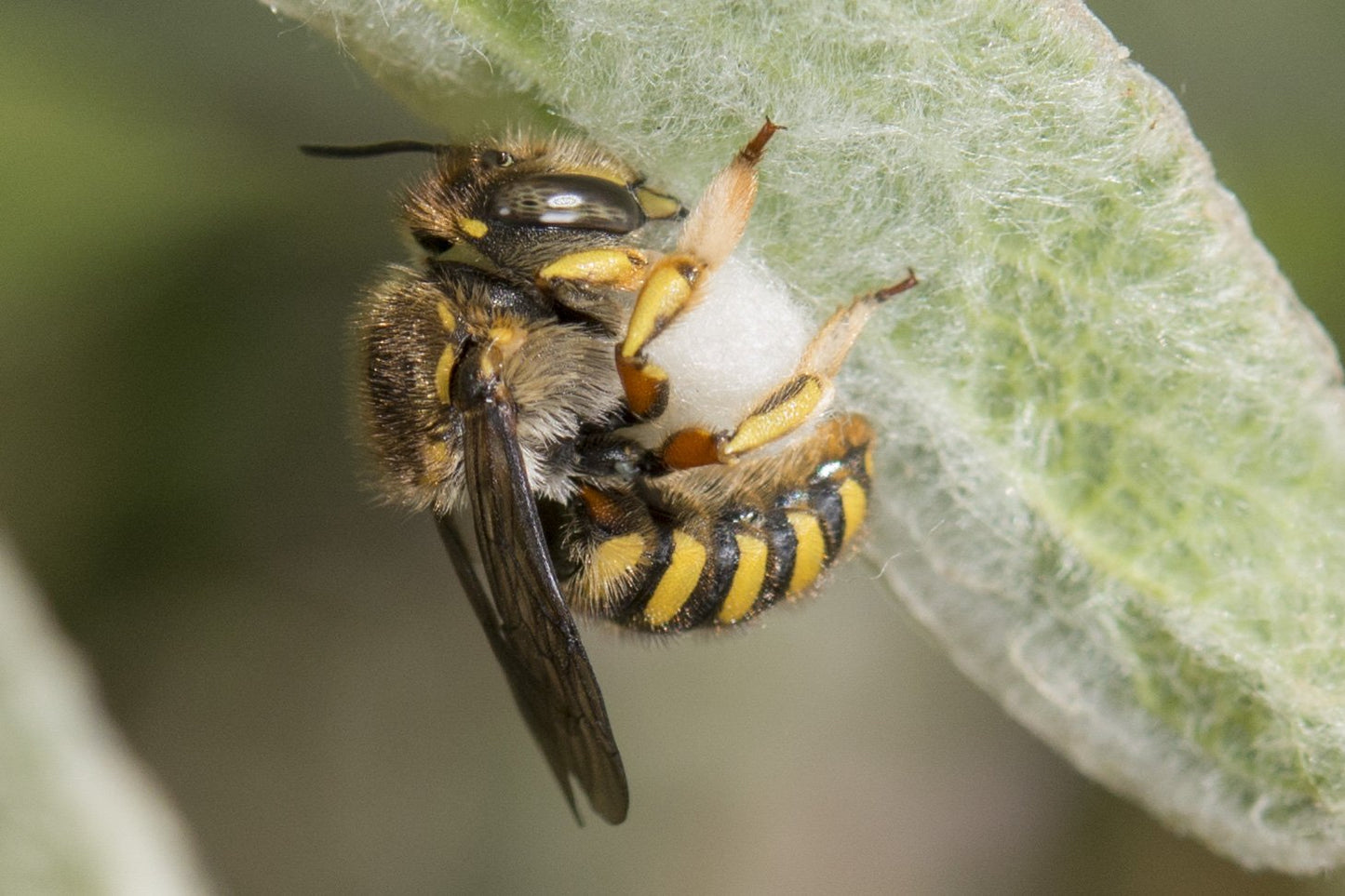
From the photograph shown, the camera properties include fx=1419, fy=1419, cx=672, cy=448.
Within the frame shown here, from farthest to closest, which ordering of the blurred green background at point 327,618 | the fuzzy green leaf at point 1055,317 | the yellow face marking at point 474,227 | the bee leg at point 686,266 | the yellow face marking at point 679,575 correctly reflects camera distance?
the blurred green background at point 327,618 → the yellow face marking at point 679,575 → the yellow face marking at point 474,227 → the bee leg at point 686,266 → the fuzzy green leaf at point 1055,317

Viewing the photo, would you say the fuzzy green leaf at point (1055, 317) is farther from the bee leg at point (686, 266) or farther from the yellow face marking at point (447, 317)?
the yellow face marking at point (447, 317)

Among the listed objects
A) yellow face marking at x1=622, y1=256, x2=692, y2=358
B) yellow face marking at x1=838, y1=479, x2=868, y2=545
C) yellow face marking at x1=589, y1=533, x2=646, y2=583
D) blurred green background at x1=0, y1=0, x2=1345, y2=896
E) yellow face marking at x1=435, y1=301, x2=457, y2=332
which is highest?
yellow face marking at x1=622, y1=256, x2=692, y2=358

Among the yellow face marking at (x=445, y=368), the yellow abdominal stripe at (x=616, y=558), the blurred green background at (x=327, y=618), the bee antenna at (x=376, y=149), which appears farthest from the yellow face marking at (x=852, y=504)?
the blurred green background at (x=327, y=618)

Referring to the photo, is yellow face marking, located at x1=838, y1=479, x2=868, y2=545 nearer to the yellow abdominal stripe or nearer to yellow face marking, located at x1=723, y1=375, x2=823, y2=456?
yellow face marking, located at x1=723, y1=375, x2=823, y2=456

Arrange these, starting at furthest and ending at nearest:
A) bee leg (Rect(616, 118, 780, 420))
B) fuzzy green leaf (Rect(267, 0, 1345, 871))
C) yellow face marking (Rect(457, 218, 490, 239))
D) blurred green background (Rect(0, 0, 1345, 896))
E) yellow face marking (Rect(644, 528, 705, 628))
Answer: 1. blurred green background (Rect(0, 0, 1345, 896))
2. yellow face marking (Rect(644, 528, 705, 628))
3. yellow face marking (Rect(457, 218, 490, 239))
4. bee leg (Rect(616, 118, 780, 420))
5. fuzzy green leaf (Rect(267, 0, 1345, 871))

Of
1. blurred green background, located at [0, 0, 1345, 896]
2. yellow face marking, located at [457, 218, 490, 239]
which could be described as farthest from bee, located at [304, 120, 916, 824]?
blurred green background, located at [0, 0, 1345, 896]

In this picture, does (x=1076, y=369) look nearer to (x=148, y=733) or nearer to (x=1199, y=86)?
(x=1199, y=86)

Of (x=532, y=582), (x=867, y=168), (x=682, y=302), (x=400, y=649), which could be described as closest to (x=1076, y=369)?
(x=867, y=168)
